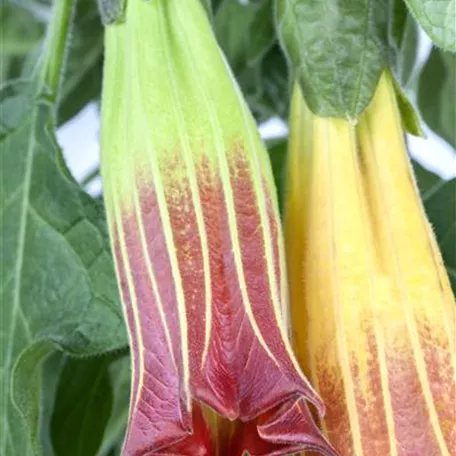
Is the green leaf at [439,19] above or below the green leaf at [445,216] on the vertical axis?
above

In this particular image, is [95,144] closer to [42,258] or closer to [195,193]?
[42,258]

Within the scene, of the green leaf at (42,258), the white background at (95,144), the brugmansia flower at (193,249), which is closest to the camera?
the brugmansia flower at (193,249)

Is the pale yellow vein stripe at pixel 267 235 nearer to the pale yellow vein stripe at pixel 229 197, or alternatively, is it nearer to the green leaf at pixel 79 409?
the pale yellow vein stripe at pixel 229 197

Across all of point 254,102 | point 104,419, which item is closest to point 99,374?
point 104,419

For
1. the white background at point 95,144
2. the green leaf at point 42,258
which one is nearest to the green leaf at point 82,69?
the white background at point 95,144

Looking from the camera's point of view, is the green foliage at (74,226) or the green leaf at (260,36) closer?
the green foliage at (74,226)

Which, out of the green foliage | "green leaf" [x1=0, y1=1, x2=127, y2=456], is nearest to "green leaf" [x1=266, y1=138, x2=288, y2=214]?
the green foliage
